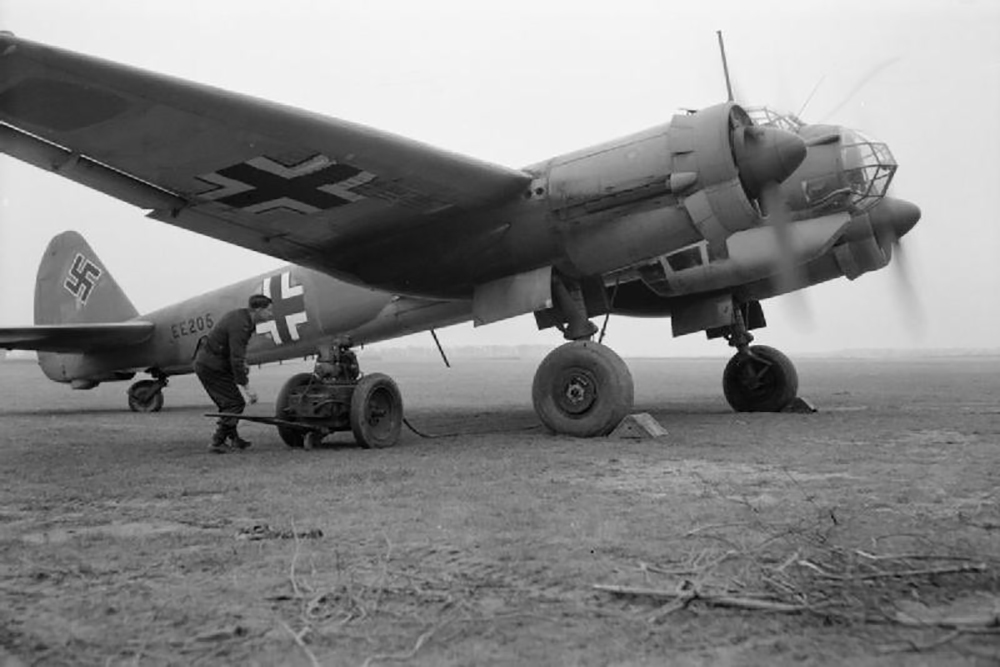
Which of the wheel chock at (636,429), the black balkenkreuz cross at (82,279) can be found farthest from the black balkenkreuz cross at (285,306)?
the wheel chock at (636,429)

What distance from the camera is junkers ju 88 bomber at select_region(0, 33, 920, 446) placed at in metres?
6.00

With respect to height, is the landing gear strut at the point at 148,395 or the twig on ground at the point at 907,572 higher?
the landing gear strut at the point at 148,395

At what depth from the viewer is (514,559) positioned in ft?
9.72

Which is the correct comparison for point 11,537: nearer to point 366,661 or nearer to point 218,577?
point 218,577

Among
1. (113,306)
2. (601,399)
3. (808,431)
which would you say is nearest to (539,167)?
(601,399)

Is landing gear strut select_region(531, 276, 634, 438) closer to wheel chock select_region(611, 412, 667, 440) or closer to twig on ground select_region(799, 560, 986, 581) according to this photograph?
wheel chock select_region(611, 412, 667, 440)

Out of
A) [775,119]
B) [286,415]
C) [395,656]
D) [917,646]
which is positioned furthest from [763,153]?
[395,656]

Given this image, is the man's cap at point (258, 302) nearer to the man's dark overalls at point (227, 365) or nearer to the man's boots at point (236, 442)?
the man's dark overalls at point (227, 365)

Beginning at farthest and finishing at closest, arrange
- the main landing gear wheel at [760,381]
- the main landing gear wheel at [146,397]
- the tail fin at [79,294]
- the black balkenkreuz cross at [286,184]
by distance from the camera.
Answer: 1. the tail fin at [79,294]
2. the main landing gear wheel at [146,397]
3. the main landing gear wheel at [760,381]
4. the black balkenkreuz cross at [286,184]

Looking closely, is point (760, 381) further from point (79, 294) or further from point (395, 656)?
point (79, 294)

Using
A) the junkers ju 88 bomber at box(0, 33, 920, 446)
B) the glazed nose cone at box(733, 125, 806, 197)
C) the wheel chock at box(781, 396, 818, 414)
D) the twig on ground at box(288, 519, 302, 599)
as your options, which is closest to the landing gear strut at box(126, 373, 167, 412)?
the junkers ju 88 bomber at box(0, 33, 920, 446)

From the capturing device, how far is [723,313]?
1025 centimetres

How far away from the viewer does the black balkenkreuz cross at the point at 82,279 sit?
1543cm

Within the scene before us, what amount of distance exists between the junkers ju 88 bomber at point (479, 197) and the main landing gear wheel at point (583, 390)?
0.06ft
